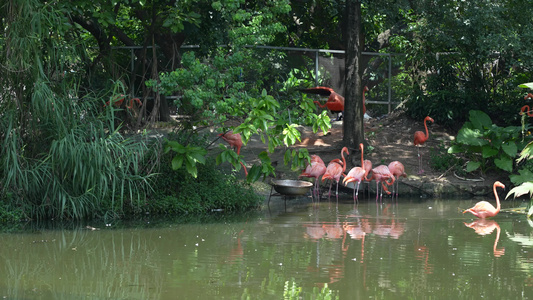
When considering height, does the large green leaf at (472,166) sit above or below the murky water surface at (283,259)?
above

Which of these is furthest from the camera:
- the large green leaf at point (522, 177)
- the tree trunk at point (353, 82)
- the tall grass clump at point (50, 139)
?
the tree trunk at point (353, 82)

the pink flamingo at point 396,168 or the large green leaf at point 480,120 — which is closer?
the pink flamingo at point 396,168

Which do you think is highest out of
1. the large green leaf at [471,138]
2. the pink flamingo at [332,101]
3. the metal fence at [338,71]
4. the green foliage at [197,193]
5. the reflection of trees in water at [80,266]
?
the metal fence at [338,71]

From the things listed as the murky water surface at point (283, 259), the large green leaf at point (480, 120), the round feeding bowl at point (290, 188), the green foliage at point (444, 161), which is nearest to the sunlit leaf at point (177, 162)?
the murky water surface at point (283, 259)

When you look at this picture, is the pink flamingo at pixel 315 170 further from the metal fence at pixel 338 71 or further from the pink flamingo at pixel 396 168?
the metal fence at pixel 338 71

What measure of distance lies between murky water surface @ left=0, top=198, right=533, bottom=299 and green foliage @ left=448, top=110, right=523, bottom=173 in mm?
2311

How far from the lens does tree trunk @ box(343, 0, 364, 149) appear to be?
13156 millimetres

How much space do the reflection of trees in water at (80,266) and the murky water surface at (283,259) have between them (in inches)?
0.5

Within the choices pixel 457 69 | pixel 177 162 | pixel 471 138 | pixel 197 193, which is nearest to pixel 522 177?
pixel 471 138

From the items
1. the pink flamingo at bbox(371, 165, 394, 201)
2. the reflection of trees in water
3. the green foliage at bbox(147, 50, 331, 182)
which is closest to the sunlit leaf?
the green foliage at bbox(147, 50, 331, 182)

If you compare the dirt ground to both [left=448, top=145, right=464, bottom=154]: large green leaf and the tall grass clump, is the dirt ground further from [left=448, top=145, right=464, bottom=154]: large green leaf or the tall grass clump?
the tall grass clump

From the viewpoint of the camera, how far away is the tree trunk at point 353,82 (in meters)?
13.2

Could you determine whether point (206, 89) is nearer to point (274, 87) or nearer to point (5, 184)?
point (5, 184)

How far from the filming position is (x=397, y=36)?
1608cm
